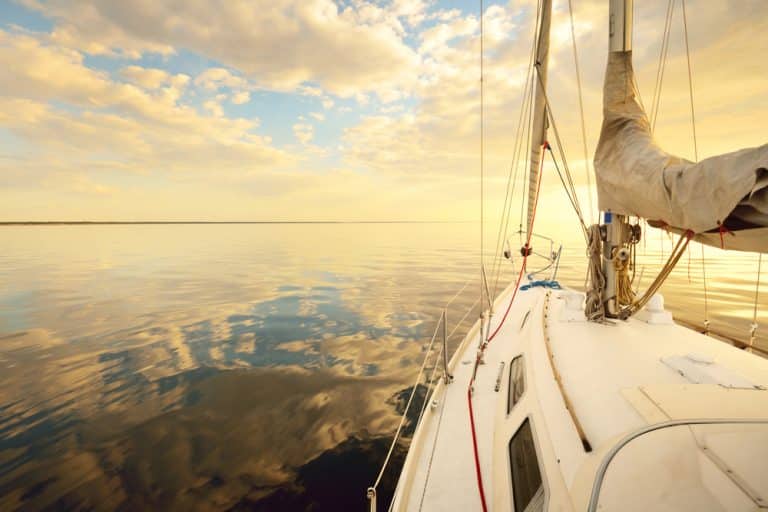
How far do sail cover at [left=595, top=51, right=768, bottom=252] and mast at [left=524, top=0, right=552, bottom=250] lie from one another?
3226 mm

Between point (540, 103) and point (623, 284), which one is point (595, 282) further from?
point (540, 103)

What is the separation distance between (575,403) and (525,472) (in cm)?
87

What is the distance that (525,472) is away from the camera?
123 inches

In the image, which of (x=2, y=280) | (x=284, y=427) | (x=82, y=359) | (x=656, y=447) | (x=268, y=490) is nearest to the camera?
(x=656, y=447)

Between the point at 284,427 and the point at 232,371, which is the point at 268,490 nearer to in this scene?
the point at 284,427

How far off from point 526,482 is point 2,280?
31.4 metres

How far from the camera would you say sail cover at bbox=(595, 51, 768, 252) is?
221 cm

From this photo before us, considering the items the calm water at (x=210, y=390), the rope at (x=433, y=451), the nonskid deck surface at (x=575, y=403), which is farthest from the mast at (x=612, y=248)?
the calm water at (x=210, y=390)

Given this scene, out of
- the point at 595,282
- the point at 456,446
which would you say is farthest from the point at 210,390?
the point at 595,282

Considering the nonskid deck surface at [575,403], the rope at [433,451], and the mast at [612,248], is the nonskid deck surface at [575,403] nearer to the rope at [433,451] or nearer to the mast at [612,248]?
the rope at [433,451]

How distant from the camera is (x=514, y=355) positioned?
5.80m

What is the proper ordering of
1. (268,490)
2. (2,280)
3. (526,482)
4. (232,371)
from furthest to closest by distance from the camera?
(2,280) → (232,371) → (268,490) → (526,482)

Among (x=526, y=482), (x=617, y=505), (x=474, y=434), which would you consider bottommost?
(x=474, y=434)

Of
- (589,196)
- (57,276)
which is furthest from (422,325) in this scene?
(57,276)
